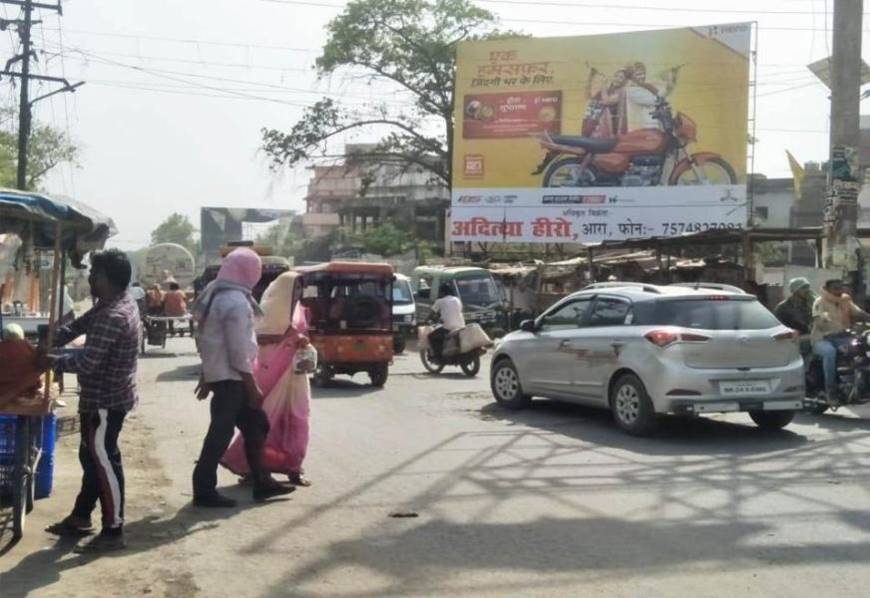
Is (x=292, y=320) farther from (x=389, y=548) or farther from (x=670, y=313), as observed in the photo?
(x=670, y=313)

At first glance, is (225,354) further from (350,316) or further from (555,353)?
(350,316)

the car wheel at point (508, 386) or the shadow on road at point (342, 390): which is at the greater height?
A: the car wheel at point (508, 386)

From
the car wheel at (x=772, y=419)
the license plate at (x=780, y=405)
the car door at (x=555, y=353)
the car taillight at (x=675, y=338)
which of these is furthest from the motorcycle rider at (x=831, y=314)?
the car door at (x=555, y=353)

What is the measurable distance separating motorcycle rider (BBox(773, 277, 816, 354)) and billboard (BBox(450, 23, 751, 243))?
20964mm

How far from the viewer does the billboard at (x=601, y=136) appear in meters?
34.4

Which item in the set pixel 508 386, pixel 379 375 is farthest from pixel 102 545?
pixel 379 375

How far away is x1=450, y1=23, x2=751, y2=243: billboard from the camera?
34406 mm

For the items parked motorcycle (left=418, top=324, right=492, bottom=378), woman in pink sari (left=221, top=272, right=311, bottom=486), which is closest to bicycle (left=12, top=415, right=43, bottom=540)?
woman in pink sari (left=221, top=272, right=311, bottom=486)

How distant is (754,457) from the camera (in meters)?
9.63

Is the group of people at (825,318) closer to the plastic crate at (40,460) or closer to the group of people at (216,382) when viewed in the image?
the group of people at (216,382)

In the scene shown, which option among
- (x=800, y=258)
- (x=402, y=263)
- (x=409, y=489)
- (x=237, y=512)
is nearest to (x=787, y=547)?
(x=409, y=489)

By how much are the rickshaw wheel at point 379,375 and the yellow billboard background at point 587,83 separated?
20422 mm

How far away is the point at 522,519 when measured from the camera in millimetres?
7172

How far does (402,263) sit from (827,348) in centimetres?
3244
